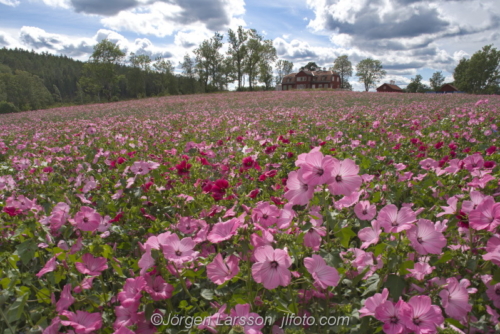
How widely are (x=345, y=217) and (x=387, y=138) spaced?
3756 mm

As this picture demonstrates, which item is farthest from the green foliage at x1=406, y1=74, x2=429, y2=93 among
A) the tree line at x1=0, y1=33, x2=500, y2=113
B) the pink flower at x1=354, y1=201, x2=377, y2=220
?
the pink flower at x1=354, y1=201, x2=377, y2=220

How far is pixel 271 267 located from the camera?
123 centimetres

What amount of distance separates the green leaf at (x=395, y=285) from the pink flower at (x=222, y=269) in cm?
66

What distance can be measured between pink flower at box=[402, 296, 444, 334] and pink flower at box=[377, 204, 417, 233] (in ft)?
0.96

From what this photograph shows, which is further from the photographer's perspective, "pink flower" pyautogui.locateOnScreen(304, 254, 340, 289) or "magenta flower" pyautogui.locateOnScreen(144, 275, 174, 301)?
"magenta flower" pyautogui.locateOnScreen(144, 275, 174, 301)

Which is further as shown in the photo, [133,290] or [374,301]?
[133,290]

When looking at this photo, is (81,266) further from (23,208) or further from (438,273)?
(438,273)

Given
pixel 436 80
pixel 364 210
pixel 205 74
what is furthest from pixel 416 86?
pixel 364 210

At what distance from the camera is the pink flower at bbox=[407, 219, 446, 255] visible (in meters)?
1.28

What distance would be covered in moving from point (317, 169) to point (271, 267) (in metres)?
0.47

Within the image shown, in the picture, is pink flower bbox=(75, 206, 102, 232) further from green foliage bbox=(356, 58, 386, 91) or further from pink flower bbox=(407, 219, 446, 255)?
green foliage bbox=(356, 58, 386, 91)

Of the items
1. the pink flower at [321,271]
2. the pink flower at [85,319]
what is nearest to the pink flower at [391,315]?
the pink flower at [321,271]

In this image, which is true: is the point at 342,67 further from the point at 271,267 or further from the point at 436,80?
the point at 271,267

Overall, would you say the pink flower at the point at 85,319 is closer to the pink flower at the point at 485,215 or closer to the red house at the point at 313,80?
the pink flower at the point at 485,215
